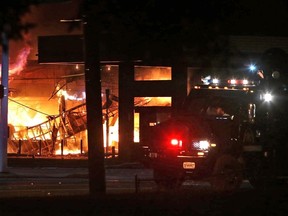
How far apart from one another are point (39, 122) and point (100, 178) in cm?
2113

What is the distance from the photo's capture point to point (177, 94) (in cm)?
3114

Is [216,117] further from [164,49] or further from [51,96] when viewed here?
[51,96]

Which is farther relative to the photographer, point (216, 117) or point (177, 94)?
point (177, 94)

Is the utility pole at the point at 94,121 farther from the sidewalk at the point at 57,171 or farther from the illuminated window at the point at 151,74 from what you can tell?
the illuminated window at the point at 151,74

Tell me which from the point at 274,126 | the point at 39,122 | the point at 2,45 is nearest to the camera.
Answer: the point at 2,45

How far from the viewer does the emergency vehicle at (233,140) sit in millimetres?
15242

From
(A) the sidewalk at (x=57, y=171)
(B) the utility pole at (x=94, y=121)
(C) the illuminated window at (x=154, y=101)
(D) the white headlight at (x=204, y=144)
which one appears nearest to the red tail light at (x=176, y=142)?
(D) the white headlight at (x=204, y=144)

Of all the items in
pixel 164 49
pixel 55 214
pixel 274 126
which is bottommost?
pixel 55 214

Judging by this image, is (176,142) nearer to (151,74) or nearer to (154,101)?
(154,101)

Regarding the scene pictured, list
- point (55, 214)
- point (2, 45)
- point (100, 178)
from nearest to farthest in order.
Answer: point (2, 45) → point (55, 214) → point (100, 178)

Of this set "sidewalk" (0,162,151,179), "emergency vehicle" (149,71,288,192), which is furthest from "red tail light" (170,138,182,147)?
"sidewalk" (0,162,151,179)

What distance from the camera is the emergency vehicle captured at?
15.2 metres

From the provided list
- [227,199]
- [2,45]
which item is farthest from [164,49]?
[2,45]

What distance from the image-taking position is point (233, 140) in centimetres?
1546
